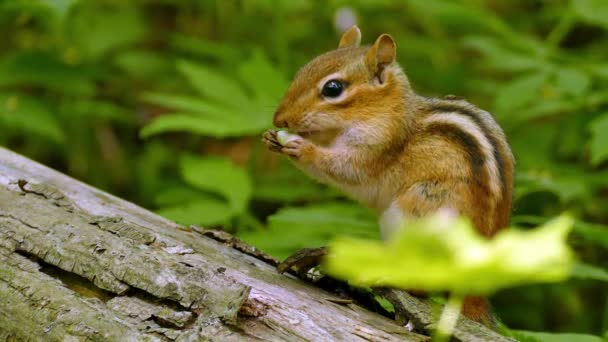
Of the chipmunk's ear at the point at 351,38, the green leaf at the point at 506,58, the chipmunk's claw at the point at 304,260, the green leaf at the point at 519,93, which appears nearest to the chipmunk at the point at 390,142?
the chipmunk's ear at the point at 351,38

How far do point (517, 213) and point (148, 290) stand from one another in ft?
7.45

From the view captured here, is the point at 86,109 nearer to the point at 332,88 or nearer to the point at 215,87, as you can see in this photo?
the point at 215,87

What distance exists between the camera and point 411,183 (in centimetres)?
249

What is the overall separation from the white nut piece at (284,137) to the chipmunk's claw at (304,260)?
22.1 inches

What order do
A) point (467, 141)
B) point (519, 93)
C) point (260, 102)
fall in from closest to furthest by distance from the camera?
1. point (467, 141)
2. point (519, 93)
3. point (260, 102)

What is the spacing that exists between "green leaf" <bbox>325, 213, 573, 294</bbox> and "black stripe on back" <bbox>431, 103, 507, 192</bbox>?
152 centimetres

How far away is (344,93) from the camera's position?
2717 mm

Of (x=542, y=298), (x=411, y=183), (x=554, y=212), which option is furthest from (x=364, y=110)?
(x=542, y=298)


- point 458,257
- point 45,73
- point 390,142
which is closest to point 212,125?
point 390,142

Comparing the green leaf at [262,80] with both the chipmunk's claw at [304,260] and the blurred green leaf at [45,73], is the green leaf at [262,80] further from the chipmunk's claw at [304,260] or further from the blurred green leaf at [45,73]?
the chipmunk's claw at [304,260]

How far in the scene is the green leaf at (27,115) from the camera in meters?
3.61

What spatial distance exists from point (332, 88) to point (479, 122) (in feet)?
1.71

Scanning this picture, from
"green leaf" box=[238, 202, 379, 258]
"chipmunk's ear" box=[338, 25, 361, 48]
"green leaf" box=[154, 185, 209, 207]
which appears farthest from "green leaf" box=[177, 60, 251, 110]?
"green leaf" box=[238, 202, 379, 258]

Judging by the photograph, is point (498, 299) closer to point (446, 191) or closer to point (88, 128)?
point (446, 191)
